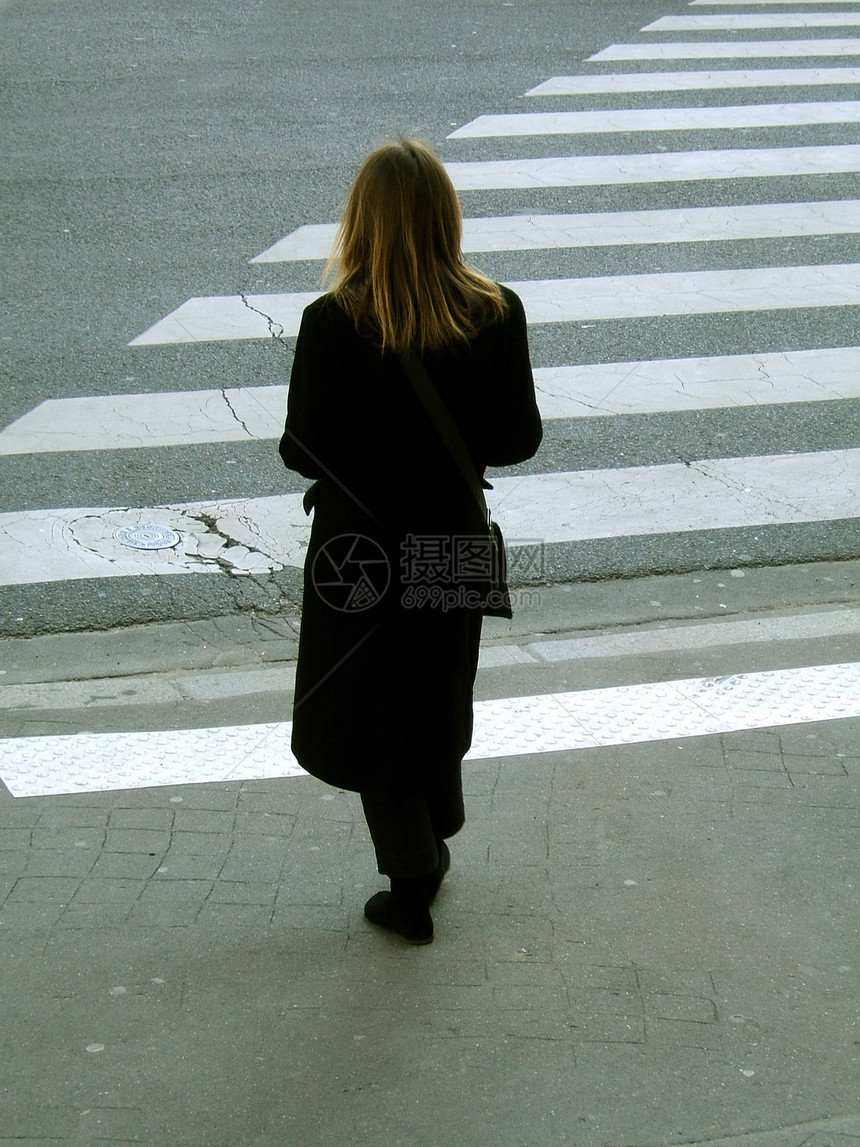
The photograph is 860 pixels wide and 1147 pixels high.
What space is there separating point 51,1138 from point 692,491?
13.4 feet

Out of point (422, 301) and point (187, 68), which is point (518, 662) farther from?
point (187, 68)

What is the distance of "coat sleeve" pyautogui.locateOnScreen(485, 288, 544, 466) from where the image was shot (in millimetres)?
2879

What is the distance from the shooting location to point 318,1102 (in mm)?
2801

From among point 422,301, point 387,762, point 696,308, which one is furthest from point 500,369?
point 696,308

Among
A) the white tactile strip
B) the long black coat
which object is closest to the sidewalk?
the white tactile strip

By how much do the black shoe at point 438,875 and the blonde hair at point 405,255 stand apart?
1.39 meters

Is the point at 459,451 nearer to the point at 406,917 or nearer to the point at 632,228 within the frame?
the point at 406,917

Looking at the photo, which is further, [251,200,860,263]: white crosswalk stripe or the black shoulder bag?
[251,200,860,263]: white crosswalk stripe

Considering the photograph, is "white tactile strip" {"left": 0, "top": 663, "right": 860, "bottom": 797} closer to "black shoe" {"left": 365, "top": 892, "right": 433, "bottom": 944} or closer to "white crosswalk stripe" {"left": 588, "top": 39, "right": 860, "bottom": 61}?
"black shoe" {"left": 365, "top": 892, "right": 433, "bottom": 944}

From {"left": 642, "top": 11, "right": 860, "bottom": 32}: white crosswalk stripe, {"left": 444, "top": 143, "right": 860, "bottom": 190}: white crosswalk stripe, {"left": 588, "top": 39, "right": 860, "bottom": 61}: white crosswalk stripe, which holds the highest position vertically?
{"left": 642, "top": 11, "right": 860, "bottom": 32}: white crosswalk stripe

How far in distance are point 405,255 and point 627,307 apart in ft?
16.2

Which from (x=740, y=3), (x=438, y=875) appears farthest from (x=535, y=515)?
(x=740, y=3)

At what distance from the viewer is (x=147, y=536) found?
212 inches

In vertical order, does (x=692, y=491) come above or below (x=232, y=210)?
below
